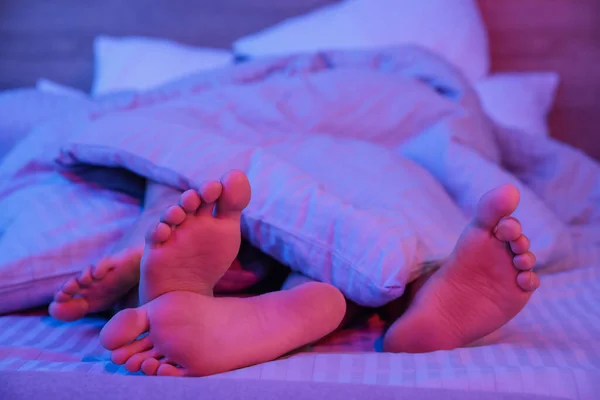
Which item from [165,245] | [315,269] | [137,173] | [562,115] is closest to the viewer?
[165,245]

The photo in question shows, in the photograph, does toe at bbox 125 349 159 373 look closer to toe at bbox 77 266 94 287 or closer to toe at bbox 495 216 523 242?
toe at bbox 77 266 94 287

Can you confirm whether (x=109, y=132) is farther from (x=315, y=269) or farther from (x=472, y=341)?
(x=472, y=341)

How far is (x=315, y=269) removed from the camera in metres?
0.73

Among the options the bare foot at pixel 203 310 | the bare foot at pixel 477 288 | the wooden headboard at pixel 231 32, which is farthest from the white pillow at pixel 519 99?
the bare foot at pixel 203 310

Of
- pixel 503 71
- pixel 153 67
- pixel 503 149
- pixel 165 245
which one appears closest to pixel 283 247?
pixel 165 245

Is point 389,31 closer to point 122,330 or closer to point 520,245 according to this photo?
point 520,245

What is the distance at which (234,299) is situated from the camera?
2.13ft

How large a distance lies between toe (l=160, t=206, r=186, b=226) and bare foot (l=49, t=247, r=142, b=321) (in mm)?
128

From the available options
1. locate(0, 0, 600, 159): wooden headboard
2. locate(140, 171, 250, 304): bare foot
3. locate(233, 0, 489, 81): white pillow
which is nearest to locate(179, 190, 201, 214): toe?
locate(140, 171, 250, 304): bare foot

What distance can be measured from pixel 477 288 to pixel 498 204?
0.34 ft

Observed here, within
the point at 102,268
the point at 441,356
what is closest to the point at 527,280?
the point at 441,356

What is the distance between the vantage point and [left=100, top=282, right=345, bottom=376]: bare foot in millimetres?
580

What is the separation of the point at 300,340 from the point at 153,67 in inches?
55.5

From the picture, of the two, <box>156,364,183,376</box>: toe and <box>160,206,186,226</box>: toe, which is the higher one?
<box>160,206,186,226</box>: toe
